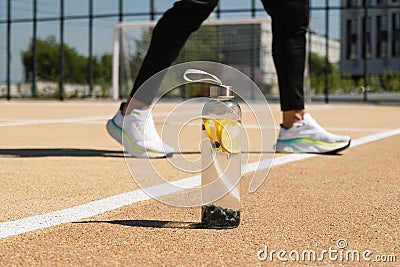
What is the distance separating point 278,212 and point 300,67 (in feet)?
5.03

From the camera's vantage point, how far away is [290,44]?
132 inches

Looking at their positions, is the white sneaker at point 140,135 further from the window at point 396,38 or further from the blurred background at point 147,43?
the window at point 396,38

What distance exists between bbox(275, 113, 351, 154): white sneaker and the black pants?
10cm

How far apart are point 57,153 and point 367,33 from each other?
610 inches

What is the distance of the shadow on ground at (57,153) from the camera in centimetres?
351

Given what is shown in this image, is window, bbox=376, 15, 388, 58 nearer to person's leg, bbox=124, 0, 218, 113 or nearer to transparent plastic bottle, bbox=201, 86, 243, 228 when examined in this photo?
person's leg, bbox=124, 0, 218, 113

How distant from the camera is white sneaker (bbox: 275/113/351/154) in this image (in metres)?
3.39

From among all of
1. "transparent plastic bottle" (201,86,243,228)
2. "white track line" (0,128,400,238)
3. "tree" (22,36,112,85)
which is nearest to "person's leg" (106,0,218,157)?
"white track line" (0,128,400,238)

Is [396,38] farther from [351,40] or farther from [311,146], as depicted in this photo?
[311,146]

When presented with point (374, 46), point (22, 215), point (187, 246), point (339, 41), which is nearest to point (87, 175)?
point (22, 215)

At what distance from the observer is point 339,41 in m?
17.5

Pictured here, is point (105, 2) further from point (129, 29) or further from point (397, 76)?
point (397, 76)

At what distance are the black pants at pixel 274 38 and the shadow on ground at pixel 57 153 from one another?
1.43ft

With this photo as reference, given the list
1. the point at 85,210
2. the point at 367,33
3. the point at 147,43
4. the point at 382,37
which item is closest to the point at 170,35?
the point at 85,210
